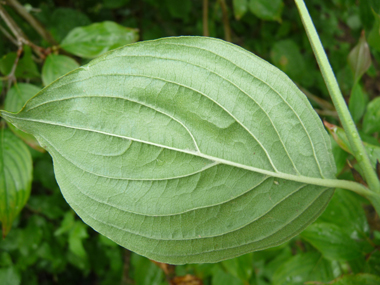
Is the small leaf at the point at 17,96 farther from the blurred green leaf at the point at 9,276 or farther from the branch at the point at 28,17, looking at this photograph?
the blurred green leaf at the point at 9,276

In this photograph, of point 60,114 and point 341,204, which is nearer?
point 60,114

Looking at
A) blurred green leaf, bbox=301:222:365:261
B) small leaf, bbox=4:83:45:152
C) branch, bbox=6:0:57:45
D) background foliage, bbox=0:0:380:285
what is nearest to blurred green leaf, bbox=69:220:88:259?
background foliage, bbox=0:0:380:285

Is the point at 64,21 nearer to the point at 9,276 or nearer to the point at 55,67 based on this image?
the point at 55,67

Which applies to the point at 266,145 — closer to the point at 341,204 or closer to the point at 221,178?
the point at 221,178

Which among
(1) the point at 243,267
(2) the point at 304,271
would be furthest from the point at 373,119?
(1) the point at 243,267

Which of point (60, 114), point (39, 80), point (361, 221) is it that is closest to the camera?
point (60, 114)

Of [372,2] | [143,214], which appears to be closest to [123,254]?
[143,214]

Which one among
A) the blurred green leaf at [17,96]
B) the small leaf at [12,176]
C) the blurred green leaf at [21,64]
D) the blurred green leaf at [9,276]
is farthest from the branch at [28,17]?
the blurred green leaf at [9,276]
